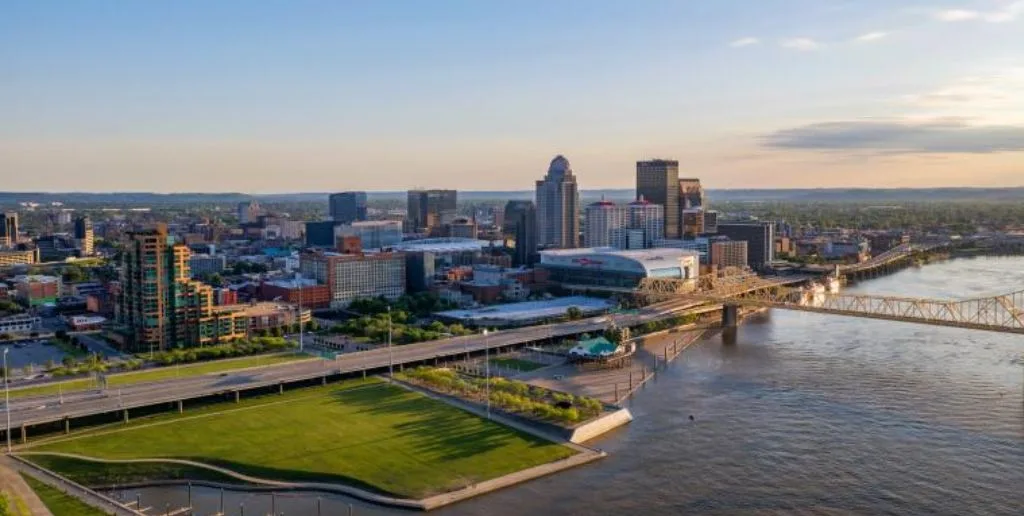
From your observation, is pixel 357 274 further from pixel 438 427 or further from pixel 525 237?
pixel 438 427

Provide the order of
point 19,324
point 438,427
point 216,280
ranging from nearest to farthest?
1. point 438,427
2. point 19,324
3. point 216,280

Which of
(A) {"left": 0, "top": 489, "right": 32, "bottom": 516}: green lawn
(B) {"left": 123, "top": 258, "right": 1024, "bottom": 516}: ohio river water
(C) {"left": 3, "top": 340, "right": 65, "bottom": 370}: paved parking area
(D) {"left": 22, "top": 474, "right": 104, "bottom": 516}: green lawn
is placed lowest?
(B) {"left": 123, "top": 258, "right": 1024, "bottom": 516}: ohio river water

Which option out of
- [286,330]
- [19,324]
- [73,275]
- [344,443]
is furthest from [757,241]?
[344,443]

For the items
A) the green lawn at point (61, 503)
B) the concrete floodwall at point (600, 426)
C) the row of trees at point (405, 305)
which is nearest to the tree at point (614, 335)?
the concrete floodwall at point (600, 426)

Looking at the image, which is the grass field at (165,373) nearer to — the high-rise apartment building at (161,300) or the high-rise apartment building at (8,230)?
the high-rise apartment building at (161,300)

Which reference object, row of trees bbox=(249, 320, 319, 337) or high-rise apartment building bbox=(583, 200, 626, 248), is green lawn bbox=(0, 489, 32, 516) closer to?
row of trees bbox=(249, 320, 319, 337)

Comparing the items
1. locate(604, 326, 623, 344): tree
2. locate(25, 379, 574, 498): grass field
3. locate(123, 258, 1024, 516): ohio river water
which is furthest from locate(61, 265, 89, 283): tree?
locate(123, 258, 1024, 516): ohio river water

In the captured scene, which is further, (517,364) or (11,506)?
(517,364)
